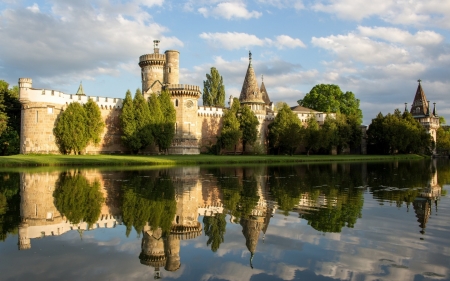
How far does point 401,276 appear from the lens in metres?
7.11

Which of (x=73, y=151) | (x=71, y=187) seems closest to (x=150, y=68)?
(x=73, y=151)

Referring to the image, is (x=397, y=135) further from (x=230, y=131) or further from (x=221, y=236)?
(x=221, y=236)

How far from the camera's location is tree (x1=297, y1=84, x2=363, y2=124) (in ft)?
247

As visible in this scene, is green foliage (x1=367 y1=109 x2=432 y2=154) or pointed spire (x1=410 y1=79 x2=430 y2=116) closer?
green foliage (x1=367 y1=109 x2=432 y2=154)

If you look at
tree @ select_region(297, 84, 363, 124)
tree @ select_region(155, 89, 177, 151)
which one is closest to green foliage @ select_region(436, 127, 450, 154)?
tree @ select_region(297, 84, 363, 124)

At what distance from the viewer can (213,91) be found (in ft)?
225

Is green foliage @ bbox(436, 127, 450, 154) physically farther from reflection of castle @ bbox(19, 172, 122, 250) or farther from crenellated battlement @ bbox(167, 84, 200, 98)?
reflection of castle @ bbox(19, 172, 122, 250)

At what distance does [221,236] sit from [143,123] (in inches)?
1592

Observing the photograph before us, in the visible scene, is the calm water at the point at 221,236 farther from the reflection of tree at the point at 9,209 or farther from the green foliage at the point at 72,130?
the green foliage at the point at 72,130

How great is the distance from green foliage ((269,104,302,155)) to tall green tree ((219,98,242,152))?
6.07 meters

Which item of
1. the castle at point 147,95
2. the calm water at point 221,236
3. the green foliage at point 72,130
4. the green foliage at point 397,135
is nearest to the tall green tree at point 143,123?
the castle at point 147,95

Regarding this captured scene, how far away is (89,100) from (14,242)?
42.1 meters

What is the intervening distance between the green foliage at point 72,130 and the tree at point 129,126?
4.06 metres

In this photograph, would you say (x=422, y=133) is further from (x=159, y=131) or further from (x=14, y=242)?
(x=14, y=242)
